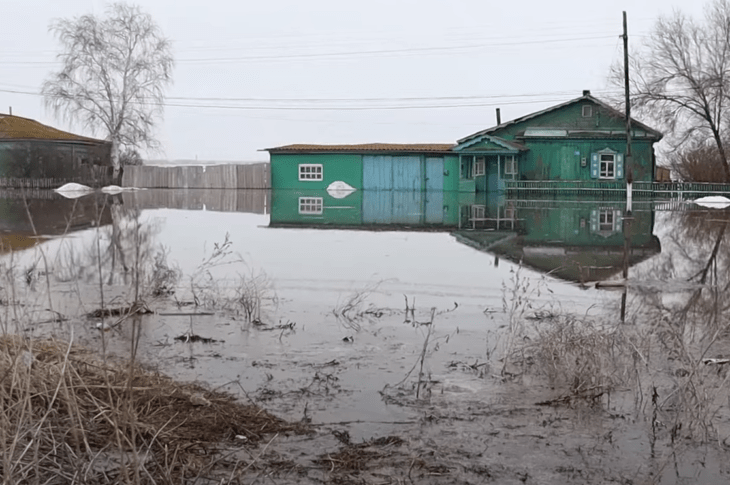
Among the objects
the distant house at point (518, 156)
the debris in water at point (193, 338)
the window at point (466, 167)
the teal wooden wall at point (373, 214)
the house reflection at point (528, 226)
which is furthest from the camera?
the window at point (466, 167)

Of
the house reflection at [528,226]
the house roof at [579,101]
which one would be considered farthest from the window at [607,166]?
the house reflection at [528,226]

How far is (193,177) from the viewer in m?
48.1

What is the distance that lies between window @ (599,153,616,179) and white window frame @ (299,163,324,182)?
14193mm

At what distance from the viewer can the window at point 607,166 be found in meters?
37.8

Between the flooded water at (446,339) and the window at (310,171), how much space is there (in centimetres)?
2822

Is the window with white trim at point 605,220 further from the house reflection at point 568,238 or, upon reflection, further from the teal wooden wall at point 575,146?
the teal wooden wall at point 575,146

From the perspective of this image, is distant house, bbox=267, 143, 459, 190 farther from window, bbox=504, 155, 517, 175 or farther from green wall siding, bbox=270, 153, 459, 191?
window, bbox=504, 155, 517, 175

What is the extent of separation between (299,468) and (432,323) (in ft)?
11.7

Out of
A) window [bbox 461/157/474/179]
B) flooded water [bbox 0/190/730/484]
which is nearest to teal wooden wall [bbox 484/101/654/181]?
window [bbox 461/157/474/179]

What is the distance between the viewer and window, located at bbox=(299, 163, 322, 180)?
42.5 meters

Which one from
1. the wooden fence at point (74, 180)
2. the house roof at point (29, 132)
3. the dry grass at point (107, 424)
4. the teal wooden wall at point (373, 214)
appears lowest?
the dry grass at point (107, 424)

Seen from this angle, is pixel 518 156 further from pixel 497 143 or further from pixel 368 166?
pixel 368 166

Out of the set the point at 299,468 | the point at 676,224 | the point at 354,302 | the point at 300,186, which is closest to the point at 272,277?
the point at 354,302

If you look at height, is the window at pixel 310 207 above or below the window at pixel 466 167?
below
